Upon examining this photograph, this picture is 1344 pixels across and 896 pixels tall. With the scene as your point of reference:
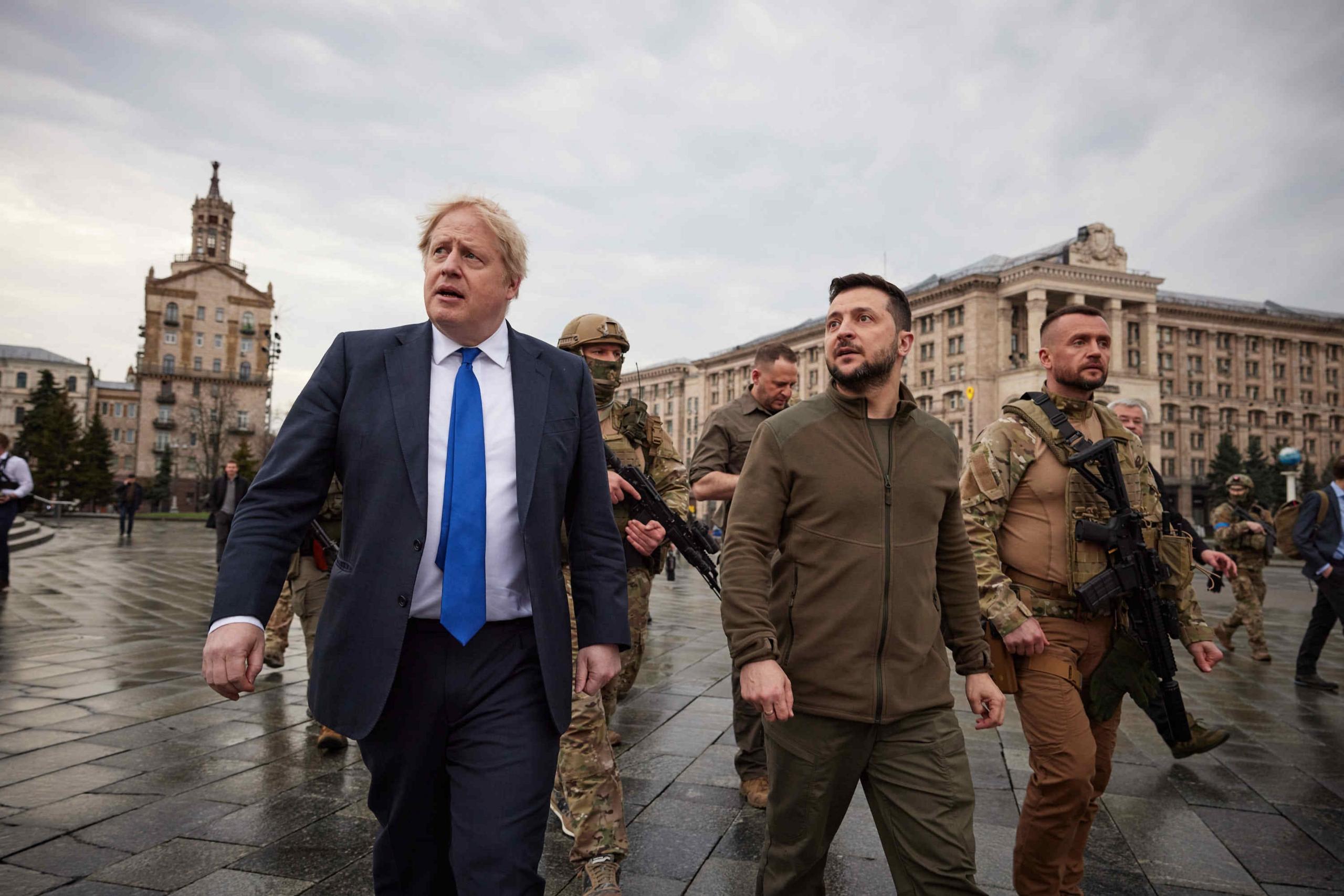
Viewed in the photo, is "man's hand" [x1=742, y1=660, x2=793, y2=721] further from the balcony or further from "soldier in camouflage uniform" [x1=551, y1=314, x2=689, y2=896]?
the balcony

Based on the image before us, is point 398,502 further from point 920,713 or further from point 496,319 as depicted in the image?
point 920,713

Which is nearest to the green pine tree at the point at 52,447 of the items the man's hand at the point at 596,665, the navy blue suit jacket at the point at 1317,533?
the navy blue suit jacket at the point at 1317,533

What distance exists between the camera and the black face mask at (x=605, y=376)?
4.47 m

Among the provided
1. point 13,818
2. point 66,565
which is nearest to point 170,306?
point 66,565

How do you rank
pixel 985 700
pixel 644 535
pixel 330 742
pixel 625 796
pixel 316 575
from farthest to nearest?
pixel 316 575 < pixel 330 742 < pixel 644 535 < pixel 625 796 < pixel 985 700

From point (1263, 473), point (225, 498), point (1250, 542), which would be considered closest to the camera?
point (1250, 542)

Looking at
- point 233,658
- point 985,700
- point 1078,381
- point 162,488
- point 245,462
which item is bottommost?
point 162,488

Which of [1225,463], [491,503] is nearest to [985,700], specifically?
[491,503]

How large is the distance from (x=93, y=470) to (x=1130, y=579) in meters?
74.9

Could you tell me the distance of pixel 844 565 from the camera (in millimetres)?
2496

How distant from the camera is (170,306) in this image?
76.5 metres

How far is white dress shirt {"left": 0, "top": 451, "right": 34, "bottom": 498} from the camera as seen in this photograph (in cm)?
1066

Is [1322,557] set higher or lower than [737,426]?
lower

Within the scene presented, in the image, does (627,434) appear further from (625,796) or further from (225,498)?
(225,498)
